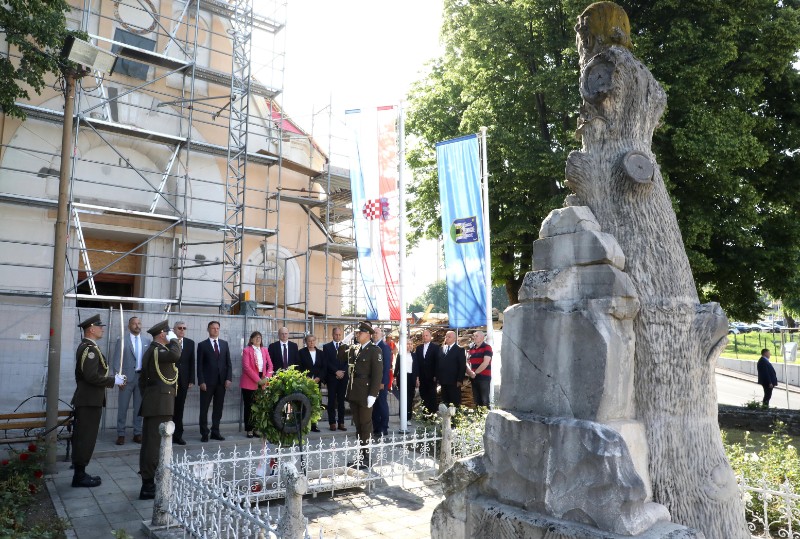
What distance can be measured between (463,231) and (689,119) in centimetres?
588

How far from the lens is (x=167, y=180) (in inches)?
585

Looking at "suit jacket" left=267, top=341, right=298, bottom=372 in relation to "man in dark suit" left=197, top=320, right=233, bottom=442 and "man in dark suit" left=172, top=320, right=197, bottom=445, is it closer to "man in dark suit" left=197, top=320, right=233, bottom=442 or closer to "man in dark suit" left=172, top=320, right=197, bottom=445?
"man in dark suit" left=197, top=320, right=233, bottom=442

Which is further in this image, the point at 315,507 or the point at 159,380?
the point at 159,380

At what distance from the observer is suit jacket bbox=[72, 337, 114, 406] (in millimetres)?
7230

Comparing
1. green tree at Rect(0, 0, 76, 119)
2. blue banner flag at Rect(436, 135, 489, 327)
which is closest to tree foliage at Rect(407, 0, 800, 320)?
blue banner flag at Rect(436, 135, 489, 327)

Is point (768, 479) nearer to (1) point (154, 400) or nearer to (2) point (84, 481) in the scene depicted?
(1) point (154, 400)

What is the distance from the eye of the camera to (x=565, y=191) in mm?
14977

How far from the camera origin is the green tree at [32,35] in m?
8.70

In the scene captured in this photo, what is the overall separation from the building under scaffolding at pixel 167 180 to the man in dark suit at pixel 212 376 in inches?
69.3

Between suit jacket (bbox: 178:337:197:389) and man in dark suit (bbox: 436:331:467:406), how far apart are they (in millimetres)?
4567

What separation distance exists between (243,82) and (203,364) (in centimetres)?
823

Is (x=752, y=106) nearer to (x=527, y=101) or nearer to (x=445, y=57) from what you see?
(x=527, y=101)

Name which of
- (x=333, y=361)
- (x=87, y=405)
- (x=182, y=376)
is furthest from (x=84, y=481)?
(x=333, y=361)

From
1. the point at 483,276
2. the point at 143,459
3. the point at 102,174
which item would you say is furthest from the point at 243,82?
the point at 143,459
